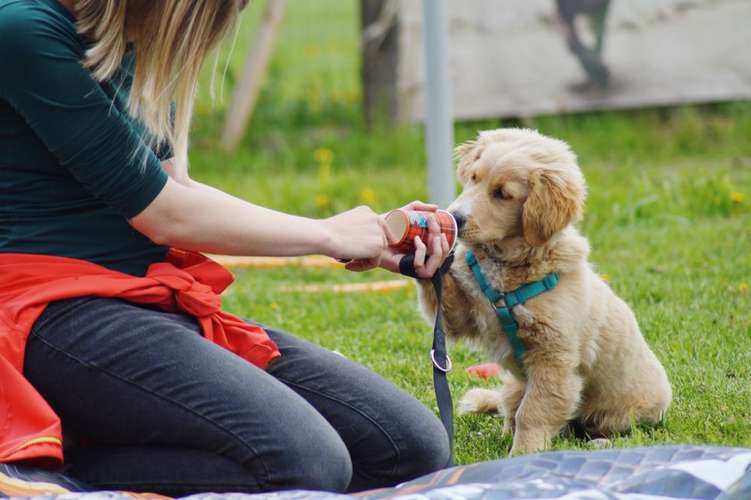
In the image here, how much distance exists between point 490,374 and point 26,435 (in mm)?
2100

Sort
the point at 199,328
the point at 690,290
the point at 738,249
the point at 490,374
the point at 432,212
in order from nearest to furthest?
the point at 199,328 < the point at 432,212 < the point at 490,374 < the point at 690,290 < the point at 738,249

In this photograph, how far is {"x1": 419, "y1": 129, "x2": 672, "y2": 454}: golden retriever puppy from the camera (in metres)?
3.55

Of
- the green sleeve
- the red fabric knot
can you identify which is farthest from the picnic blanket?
the green sleeve

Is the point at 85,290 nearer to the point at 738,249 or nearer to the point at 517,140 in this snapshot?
the point at 517,140

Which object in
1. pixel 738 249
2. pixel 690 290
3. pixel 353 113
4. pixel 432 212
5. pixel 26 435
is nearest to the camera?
pixel 26 435

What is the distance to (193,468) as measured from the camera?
285 cm

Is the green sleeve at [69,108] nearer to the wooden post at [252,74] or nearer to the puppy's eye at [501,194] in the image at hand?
the puppy's eye at [501,194]

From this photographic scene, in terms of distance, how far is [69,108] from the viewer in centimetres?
276

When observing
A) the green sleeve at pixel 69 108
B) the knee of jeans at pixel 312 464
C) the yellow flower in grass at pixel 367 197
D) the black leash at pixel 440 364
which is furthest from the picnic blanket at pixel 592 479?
the yellow flower in grass at pixel 367 197

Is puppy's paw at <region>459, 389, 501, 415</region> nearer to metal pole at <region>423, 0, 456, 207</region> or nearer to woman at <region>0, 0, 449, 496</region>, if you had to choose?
woman at <region>0, 0, 449, 496</region>

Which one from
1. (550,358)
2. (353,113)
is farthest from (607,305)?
(353,113)

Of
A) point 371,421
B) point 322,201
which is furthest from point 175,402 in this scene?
point 322,201

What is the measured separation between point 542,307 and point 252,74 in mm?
5511

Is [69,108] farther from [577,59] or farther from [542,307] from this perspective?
[577,59]
